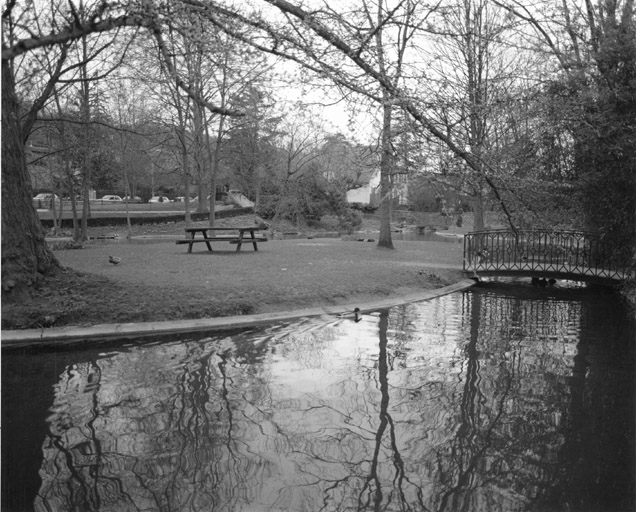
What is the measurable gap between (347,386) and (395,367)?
2.94 ft

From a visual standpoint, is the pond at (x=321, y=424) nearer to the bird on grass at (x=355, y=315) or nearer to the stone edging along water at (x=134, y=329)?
the stone edging along water at (x=134, y=329)

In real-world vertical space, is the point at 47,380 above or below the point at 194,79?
below

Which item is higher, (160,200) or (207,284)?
(160,200)

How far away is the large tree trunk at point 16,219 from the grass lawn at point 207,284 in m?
0.31

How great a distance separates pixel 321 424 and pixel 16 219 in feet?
21.1

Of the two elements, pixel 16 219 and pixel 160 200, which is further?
pixel 160 200

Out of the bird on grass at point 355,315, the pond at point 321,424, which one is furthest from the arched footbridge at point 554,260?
the pond at point 321,424

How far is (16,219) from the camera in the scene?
811cm

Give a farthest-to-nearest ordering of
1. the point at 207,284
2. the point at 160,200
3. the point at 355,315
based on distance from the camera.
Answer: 1. the point at 160,200
2. the point at 207,284
3. the point at 355,315

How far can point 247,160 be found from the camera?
33.3 meters

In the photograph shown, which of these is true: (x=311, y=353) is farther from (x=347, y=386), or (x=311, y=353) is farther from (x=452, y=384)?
(x=452, y=384)

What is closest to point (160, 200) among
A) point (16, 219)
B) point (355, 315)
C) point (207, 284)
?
point (207, 284)

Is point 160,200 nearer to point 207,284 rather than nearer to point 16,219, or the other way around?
point 207,284

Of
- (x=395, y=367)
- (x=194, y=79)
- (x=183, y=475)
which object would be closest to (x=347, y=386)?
(x=395, y=367)
